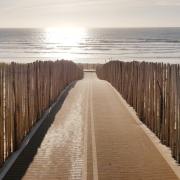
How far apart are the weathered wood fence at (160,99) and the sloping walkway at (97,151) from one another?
365 millimetres

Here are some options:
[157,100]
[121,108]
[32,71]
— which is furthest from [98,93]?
[157,100]

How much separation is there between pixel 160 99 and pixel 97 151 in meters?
2.07

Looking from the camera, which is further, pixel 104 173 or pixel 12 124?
pixel 12 124

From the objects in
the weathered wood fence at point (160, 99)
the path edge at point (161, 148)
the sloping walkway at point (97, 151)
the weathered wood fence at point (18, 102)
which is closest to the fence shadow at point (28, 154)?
the sloping walkway at point (97, 151)

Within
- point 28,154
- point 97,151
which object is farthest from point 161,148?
point 28,154

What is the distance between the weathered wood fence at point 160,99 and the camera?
10039mm

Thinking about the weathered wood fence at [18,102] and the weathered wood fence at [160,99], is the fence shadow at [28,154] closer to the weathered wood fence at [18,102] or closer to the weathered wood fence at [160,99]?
the weathered wood fence at [18,102]

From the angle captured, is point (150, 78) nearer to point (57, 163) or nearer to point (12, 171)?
point (57, 163)

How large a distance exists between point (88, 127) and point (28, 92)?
6.08ft

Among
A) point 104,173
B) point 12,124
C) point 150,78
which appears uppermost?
point 150,78

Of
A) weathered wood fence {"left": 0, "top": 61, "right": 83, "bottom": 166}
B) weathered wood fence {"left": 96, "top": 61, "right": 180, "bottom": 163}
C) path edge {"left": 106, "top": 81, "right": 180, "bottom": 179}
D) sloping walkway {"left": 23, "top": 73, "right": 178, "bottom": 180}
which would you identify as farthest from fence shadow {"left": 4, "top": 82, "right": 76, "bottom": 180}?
weathered wood fence {"left": 96, "top": 61, "right": 180, "bottom": 163}

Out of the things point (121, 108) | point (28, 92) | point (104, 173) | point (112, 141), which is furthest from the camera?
point (121, 108)

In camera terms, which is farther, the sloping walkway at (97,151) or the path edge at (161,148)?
the path edge at (161,148)

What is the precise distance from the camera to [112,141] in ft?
38.3
